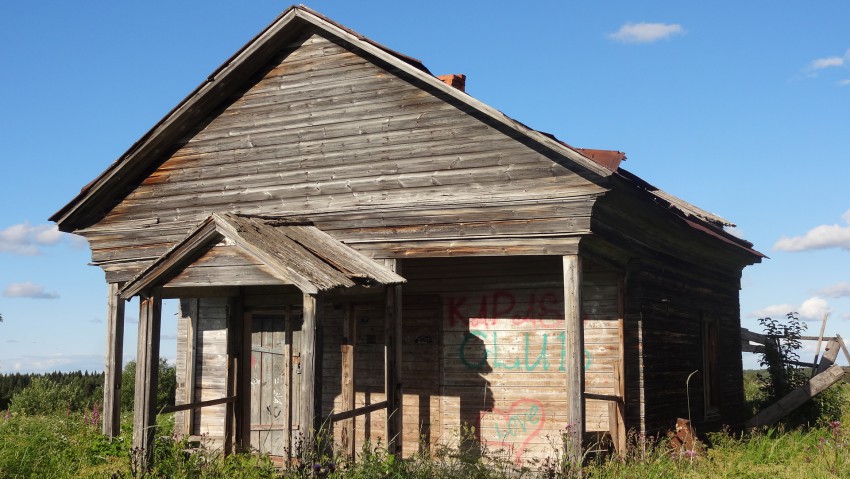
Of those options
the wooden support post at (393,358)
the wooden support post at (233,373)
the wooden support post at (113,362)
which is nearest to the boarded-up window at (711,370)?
the wooden support post at (393,358)

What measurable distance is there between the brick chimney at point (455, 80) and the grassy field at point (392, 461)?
18.3ft

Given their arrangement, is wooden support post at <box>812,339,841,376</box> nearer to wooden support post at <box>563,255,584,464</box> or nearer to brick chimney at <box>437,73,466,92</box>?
wooden support post at <box>563,255,584,464</box>

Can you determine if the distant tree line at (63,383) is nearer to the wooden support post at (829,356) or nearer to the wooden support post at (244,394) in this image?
the wooden support post at (244,394)

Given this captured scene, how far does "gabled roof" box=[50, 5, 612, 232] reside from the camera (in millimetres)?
12094

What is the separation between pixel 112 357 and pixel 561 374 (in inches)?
283

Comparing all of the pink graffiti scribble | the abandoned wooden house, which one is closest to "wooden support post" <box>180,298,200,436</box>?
the abandoned wooden house

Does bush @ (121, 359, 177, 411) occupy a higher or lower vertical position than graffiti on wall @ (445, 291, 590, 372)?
lower

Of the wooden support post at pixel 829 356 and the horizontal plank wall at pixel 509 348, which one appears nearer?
the horizontal plank wall at pixel 509 348

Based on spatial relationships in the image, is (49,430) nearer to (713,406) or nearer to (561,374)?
(561,374)

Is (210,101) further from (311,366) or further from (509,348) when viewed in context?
(509,348)

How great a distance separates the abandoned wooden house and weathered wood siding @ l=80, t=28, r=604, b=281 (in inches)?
1.2

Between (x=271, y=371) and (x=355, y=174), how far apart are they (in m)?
3.67

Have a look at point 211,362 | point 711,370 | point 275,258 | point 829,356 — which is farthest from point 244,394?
point 829,356

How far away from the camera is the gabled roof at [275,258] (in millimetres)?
10062
